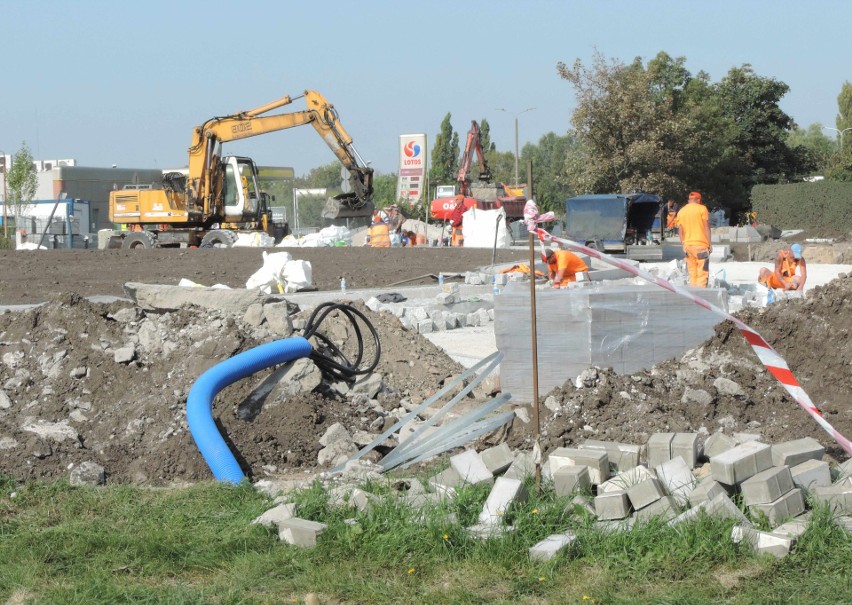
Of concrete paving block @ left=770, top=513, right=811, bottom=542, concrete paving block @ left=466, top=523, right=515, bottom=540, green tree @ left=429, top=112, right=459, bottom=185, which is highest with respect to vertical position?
green tree @ left=429, top=112, right=459, bottom=185

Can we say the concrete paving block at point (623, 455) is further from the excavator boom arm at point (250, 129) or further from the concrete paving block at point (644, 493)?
the excavator boom arm at point (250, 129)

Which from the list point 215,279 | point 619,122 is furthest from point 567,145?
point 215,279

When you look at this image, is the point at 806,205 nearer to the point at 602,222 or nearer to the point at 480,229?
the point at 480,229

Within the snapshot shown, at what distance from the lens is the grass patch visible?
4.34 meters

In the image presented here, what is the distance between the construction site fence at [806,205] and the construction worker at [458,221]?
1462 cm

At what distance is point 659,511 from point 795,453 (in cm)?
95

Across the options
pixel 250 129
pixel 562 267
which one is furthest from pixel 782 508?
pixel 250 129

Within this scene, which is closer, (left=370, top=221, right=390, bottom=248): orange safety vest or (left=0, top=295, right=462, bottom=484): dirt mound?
(left=0, top=295, right=462, bottom=484): dirt mound

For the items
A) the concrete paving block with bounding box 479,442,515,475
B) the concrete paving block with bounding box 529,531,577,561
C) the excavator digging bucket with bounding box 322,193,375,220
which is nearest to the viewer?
the concrete paving block with bounding box 529,531,577,561

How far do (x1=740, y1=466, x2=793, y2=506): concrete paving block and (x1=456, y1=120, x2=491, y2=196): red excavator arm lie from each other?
3960 cm

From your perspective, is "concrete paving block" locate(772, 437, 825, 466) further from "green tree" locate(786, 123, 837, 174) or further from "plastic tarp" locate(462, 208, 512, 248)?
"green tree" locate(786, 123, 837, 174)

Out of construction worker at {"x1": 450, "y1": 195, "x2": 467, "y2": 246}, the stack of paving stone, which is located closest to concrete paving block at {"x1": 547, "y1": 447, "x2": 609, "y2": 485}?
the stack of paving stone

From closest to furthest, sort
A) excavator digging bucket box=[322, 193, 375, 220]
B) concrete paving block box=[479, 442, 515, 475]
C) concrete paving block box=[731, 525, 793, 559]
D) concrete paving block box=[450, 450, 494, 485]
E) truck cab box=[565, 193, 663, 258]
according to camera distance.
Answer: concrete paving block box=[731, 525, 793, 559]
concrete paving block box=[450, 450, 494, 485]
concrete paving block box=[479, 442, 515, 475]
truck cab box=[565, 193, 663, 258]
excavator digging bucket box=[322, 193, 375, 220]

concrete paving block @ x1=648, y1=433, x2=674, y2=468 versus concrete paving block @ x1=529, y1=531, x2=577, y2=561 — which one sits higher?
concrete paving block @ x1=648, y1=433, x2=674, y2=468
